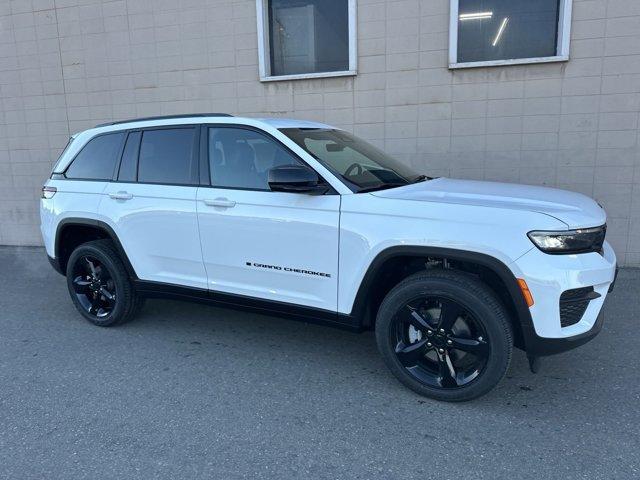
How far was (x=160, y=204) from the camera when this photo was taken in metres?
3.99

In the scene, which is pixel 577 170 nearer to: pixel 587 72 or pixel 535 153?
pixel 535 153

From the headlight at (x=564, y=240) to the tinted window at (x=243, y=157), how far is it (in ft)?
5.46

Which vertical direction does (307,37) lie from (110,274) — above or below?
above

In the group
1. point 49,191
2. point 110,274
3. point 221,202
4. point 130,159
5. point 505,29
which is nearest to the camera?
point 221,202

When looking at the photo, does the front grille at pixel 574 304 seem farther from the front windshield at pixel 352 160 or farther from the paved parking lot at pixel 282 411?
the front windshield at pixel 352 160

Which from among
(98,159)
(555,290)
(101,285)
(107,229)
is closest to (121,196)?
(107,229)

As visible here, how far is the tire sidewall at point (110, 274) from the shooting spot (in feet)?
14.4

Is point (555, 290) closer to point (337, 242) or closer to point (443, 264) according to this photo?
point (443, 264)

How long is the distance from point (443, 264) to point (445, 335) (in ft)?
1.49

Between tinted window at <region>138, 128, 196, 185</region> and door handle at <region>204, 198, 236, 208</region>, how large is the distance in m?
0.28

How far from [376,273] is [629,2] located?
4919 mm

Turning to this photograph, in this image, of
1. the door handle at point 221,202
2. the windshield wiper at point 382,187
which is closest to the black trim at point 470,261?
the windshield wiper at point 382,187

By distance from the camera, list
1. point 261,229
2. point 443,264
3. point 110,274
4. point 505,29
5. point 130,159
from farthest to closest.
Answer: point 505,29, point 110,274, point 130,159, point 261,229, point 443,264

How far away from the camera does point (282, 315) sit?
366 centimetres
